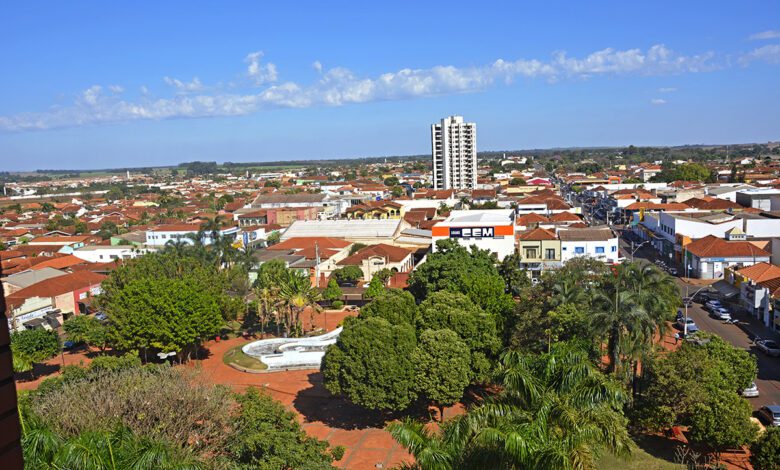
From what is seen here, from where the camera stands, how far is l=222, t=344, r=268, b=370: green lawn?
108 feet

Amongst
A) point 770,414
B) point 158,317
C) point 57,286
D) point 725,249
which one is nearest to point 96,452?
point 158,317

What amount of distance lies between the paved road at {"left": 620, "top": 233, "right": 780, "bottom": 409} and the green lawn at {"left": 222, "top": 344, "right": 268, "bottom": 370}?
23.3 m

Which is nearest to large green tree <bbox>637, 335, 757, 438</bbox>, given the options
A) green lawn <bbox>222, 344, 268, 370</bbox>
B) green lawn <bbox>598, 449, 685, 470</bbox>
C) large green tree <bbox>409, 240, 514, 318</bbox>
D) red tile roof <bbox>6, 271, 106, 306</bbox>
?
green lawn <bbox>598, 449, 685, 470</bbox>

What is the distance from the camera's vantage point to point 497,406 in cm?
1507

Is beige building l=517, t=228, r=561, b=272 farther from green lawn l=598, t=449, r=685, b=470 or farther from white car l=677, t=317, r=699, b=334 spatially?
green lawn l=598, t=449, r=685, b=470

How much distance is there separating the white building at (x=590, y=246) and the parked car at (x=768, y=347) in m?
16.5

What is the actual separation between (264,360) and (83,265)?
32967mm

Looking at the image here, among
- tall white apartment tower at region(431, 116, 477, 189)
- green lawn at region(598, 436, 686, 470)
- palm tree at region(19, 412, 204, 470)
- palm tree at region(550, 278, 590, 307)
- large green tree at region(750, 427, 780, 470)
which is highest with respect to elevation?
tall white apartment tower at region(431, 116, 477, 189)

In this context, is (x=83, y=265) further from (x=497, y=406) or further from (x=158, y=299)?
(x=497, y=406)

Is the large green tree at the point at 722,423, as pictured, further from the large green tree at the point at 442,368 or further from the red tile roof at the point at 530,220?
the red tile roof at the point at 530,220

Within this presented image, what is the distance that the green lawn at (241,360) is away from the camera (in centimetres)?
3284

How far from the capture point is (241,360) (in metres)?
34.1

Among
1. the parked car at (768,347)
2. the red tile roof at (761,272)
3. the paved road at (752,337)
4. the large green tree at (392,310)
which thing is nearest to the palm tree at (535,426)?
the large green tree at (392,310)

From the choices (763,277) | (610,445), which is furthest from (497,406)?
(763,277)
